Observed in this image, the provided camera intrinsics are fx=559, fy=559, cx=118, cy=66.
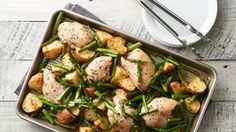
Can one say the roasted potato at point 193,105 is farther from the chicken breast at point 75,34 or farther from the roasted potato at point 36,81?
the roasted potato at point 36,81

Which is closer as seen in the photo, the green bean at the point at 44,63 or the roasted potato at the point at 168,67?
the roasted potato at the point at 168,67

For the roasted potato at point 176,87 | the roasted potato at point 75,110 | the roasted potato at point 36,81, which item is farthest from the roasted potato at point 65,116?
the roasted potato at point 176,87

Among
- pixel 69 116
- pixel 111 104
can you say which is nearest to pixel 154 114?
pixel 111 104

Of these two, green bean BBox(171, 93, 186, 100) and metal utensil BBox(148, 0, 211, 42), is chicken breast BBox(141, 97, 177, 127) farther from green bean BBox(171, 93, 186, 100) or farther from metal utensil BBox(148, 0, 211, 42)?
metal utensil BBox(148, 0, 211, 42)

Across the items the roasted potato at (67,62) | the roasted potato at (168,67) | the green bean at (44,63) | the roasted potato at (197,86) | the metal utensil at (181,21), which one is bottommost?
the green bean at (44,63)

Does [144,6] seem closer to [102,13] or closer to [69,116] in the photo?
[102,13]

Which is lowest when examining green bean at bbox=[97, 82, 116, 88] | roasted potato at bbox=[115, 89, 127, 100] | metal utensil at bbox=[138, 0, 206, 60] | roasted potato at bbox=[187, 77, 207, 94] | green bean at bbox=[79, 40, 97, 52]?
roasted potato at bbox=[115, 89, 127, 100]

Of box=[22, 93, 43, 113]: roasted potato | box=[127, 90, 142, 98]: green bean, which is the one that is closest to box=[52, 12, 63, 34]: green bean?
box=[22, 93, 43, 113]: roasted potato
